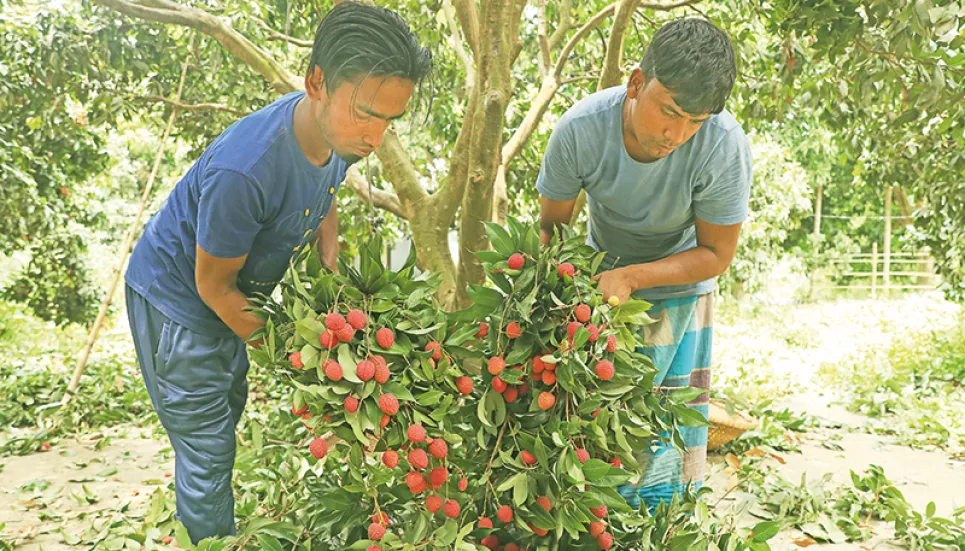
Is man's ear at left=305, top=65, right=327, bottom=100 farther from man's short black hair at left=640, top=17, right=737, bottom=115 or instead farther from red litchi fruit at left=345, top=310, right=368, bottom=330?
man's short black hair at left=640, top=17, right=737, bottom=115

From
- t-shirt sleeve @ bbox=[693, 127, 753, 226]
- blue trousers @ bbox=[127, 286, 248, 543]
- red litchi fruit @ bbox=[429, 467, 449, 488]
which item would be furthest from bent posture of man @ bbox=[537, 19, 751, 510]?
blue trousers @ bbox=[127, 286, 248, 543]

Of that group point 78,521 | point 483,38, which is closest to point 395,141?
point 483,38

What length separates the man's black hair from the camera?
1.20 m

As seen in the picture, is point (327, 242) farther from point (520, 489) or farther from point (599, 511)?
point (599, 511)

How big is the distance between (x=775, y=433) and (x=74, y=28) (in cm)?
379

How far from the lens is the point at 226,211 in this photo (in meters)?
1.26

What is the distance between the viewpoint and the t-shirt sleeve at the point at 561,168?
1.58 meters

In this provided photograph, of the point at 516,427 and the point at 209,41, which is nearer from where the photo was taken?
the point at 516,427

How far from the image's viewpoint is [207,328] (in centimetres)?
147

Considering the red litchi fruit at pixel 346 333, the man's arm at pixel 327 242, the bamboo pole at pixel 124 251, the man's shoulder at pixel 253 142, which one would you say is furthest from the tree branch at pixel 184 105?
the red litchi fruit at pixel 346 333

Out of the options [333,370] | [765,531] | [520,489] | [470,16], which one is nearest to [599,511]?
[520,489]

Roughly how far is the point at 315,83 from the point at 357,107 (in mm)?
117

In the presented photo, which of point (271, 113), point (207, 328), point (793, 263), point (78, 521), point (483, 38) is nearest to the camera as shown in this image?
point (271, 113)

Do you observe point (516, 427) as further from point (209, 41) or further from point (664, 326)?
point (209, 41)
